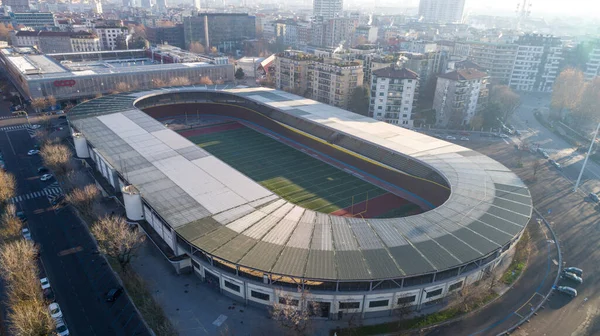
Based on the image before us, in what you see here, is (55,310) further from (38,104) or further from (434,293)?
(38,104)

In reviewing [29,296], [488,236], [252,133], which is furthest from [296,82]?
[29,296]

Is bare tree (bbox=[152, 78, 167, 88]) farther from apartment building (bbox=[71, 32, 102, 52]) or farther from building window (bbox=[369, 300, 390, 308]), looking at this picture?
building window (bbox=[369, 300, 390, 308])

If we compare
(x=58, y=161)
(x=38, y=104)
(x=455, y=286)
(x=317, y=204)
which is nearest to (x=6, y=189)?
(x=58, y=161)

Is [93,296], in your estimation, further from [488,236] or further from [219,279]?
[488,236]

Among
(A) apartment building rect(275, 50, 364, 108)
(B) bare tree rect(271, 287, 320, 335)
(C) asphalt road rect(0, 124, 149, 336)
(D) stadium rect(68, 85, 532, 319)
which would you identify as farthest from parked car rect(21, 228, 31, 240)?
(A) apartment building rect(275, 50, 364, 108)

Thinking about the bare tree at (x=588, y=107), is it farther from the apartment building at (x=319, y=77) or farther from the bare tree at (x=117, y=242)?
the bare tree at (x=117, y=242)

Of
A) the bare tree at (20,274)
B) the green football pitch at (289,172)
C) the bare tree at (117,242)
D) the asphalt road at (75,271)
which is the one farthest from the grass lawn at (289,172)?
the bare tree at (20,274)
